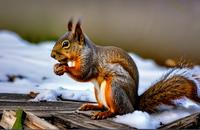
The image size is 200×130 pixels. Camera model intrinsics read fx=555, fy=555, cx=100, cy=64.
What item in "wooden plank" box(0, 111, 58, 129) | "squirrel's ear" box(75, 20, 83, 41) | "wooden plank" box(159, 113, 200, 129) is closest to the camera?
"wooden plank" box(0, 111, 58, 129)

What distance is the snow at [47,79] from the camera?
2.88 m

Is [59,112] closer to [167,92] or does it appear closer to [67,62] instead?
[67,62]

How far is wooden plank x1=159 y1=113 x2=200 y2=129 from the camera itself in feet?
9.14

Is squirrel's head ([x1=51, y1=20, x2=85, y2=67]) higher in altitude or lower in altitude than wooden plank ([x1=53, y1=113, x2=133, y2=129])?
higher

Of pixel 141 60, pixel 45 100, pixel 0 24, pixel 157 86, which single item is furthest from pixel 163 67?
pixel 157 86

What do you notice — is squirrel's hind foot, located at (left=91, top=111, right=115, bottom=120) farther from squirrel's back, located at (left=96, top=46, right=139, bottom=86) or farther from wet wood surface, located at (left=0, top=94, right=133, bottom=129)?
squirrel's back, located at (left=96, top=46, right=139, bottom=86)

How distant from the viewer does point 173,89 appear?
296cm

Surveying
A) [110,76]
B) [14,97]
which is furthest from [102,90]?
[14,97]

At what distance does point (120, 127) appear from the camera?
Answer: 105 inches

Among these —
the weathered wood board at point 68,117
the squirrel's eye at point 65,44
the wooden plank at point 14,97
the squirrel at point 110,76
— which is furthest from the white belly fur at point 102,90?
the wooden plank at point 14,97

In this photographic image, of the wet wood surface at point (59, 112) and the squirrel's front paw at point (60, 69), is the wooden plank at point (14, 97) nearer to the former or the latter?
the wet wood surface at point (59, 112)

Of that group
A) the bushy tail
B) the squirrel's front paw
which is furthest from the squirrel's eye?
the bushy tail

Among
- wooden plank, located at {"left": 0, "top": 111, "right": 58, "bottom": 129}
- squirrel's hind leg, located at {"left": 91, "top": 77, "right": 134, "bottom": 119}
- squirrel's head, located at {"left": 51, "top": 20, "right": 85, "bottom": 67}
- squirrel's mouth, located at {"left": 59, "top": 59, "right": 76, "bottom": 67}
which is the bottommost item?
wooden plank, located at {"left": 0, "top": 111, "right": 58, "bottom": 129}

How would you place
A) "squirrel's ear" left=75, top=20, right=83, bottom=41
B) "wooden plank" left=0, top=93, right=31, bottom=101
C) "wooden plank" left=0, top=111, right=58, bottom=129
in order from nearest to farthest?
"wooden plank" left=0, top=111, right=58, bottom=129 < "squirrel's ear" left=75, top=20, right=83, bottom=41 < "wooden plank" left=0, top=93, right=31, bottom=101
